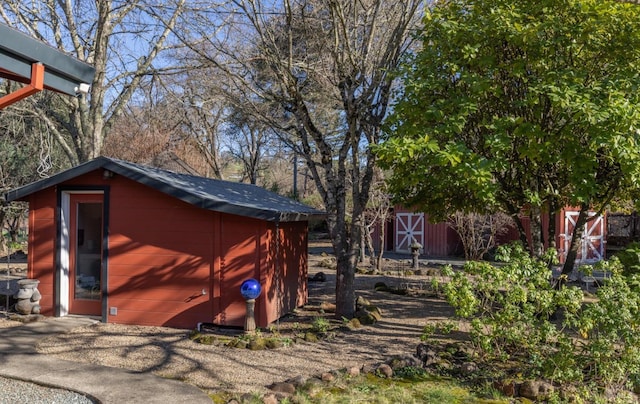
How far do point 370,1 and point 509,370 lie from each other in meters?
7.43

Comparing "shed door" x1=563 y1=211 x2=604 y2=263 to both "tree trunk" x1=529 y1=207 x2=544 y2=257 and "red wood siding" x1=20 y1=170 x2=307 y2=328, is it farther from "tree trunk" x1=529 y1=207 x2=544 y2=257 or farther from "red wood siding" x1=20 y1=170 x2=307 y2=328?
"red wood siding" x1=20 y1=170 x2=307 y2=328

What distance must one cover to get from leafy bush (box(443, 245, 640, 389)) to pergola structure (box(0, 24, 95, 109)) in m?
4.30

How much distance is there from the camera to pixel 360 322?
8.76 metres

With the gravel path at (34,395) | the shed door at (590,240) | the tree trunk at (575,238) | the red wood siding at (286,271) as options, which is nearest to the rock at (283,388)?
the gravel path at (34,395)

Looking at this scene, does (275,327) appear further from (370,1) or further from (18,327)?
(370,1)

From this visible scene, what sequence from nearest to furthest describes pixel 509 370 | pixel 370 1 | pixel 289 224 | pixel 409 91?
pixel 509 370, pixel 409 91, pixel 289 224, pixel 370 1

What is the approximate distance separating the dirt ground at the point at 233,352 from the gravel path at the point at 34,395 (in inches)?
37.0

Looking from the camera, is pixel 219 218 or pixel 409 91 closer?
pixel 409 91

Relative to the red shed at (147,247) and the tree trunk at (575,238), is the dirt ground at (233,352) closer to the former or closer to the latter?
the red shed at (147,247)

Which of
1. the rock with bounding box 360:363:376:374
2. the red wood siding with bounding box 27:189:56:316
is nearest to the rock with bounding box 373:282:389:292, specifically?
the rock with bounding box 360:363:376:374

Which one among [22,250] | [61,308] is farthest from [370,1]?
[22,250]

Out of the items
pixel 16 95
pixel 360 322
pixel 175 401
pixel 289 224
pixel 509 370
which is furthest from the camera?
pixel 289 224

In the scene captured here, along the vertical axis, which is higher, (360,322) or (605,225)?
(605,225)

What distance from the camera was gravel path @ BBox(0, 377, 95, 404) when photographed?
16.4 feet
